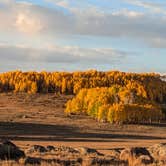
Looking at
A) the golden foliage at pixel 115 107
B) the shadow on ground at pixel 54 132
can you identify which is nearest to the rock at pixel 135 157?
the shadow on ground at pixel 54 132

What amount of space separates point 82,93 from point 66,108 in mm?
21411

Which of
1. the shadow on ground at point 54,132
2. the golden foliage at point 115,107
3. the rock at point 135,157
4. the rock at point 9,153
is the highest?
the rock at point 9,153

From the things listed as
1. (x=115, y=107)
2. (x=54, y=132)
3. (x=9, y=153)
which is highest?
(x=9, y=153)

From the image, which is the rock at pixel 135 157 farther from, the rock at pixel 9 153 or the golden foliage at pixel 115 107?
the golden foliage at pixel 115 107

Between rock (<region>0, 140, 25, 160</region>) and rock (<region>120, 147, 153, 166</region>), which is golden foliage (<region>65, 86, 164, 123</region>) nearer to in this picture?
rock (<region>120, 147, 153, 166</region>)

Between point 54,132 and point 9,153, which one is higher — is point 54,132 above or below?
below

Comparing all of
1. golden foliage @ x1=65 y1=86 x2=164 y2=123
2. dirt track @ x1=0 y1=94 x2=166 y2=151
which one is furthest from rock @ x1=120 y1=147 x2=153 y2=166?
golden foliage @ x1=65 y1=86 x2=164 y2=123

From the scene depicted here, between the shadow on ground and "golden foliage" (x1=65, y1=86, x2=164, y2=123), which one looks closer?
the shadow on ground

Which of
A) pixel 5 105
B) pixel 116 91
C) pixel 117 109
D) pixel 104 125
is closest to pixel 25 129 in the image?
pixel 104 125

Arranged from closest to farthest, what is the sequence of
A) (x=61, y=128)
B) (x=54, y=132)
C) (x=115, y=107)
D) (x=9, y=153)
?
(x=9, y=153) → (x=54, y=132) → (x=61, y=128) → (x=115, y=107)

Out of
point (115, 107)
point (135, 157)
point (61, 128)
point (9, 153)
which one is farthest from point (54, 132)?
point (9, 153)

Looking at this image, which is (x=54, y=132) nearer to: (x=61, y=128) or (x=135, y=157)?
(x=61, y=128)

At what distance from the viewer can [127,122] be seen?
149375mm

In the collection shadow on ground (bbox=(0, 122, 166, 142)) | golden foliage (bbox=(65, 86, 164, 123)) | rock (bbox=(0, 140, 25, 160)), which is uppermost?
rock (bbox=(0, 140, 25, 160))
